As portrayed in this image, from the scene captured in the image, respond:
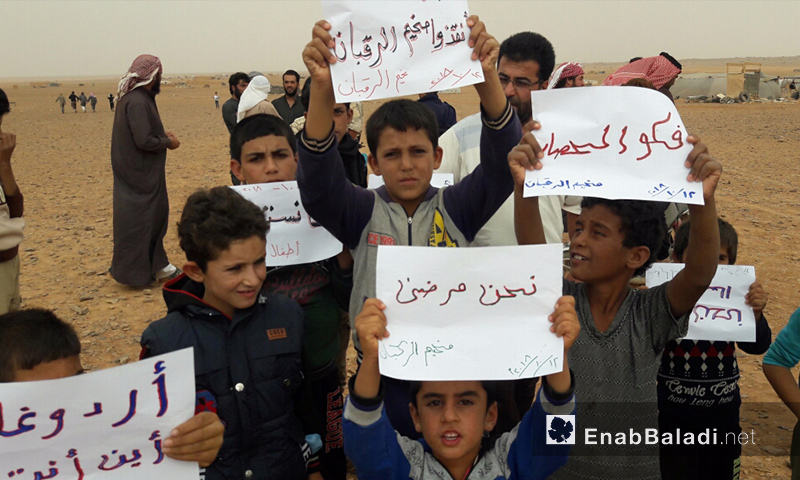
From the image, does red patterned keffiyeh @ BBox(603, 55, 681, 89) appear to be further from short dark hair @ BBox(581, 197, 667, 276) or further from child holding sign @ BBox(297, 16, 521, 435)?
child holding sign @ BBox(297, 16, 521, 435)

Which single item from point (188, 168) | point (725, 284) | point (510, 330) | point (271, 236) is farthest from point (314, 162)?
point (188, 168)

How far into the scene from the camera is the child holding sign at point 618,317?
1879 mm

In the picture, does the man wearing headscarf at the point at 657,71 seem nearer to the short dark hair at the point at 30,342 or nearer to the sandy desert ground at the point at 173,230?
the sandy desert ground at the point at 173,230

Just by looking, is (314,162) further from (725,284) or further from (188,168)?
(188,168)

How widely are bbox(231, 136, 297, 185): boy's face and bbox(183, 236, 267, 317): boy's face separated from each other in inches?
27.5

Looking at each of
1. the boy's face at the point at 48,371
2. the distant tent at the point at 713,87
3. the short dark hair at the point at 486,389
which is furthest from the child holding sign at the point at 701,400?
the distant tent at the point at 713,87

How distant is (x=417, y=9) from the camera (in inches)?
76.8

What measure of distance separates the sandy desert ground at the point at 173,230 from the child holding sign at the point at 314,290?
225cm

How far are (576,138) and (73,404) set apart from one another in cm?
159

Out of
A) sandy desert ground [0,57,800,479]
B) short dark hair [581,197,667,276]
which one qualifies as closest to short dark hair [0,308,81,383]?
short dark hair [581,197,667,276]

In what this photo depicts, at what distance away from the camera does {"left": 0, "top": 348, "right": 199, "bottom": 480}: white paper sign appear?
1483mm

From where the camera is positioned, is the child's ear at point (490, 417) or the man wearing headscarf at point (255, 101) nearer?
the child's ear at point (490, 417)

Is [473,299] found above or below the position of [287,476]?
above

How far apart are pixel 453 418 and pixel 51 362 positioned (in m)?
1.21
